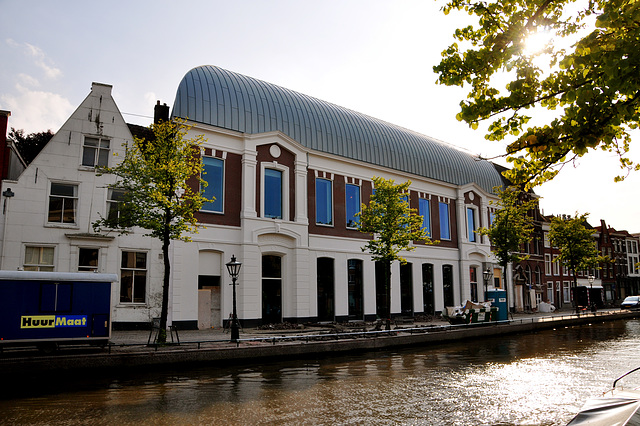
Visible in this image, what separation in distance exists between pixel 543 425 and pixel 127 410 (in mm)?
7661

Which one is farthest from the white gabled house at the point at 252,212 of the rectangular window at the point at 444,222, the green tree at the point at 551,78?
the green tree at the point at 551,78

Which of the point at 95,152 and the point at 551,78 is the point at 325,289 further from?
the point at 551,78

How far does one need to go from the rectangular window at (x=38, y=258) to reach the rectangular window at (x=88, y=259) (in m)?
1.18

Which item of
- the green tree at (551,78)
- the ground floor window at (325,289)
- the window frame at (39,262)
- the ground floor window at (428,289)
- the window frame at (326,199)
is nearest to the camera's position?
the green tree at (551,78)

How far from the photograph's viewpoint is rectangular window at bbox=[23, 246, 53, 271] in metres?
21.3

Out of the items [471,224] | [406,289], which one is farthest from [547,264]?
[406,289]

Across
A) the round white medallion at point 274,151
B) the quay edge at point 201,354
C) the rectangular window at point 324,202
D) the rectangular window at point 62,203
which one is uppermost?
the round white medallion at point 274,151

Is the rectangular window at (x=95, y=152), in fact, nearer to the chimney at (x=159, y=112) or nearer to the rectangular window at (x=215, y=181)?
the chimney at (x=159, y=112)

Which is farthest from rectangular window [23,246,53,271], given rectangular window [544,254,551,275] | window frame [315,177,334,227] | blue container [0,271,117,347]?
rectangular window [544,254,551,275]

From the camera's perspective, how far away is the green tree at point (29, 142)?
31.7 metres

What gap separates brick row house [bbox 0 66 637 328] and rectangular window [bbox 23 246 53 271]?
40mm

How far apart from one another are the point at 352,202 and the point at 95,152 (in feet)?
52.1

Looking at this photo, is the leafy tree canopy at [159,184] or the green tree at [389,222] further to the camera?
the green tree at [389,222]

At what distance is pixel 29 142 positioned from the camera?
3228 centimetres
